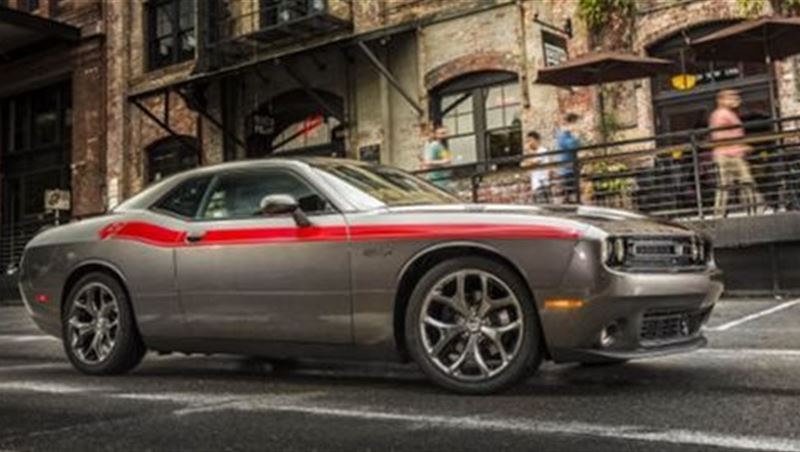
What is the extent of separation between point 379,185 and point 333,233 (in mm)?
593

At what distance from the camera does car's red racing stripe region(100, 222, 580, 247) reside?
479cm

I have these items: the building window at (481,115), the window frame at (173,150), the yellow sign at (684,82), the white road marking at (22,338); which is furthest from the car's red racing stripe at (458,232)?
the window frame at (173,150)

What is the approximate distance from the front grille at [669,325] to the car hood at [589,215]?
43cm

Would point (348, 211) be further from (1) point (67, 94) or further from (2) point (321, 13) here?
(1) point (67, 94)

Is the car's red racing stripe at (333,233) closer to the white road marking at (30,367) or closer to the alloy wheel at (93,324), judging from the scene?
the alloy wheel at (93,324)

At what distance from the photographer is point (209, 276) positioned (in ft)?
19.0

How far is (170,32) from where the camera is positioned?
22.7m

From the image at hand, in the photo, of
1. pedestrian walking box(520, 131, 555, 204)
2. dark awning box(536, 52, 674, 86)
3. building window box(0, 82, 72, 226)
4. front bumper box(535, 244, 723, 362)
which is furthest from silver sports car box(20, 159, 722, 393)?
building window box(0, 82, 72, 226)

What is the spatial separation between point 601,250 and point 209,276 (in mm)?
2478

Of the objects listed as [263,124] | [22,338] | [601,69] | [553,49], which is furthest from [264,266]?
[263,124]

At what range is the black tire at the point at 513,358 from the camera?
4734 millimetres

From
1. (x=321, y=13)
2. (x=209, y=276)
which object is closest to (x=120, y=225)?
(x=209, y=276)

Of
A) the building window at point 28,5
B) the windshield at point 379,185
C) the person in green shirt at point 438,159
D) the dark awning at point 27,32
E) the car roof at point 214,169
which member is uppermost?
the building window at point 28,5

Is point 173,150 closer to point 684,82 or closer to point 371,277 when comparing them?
point 684,82
